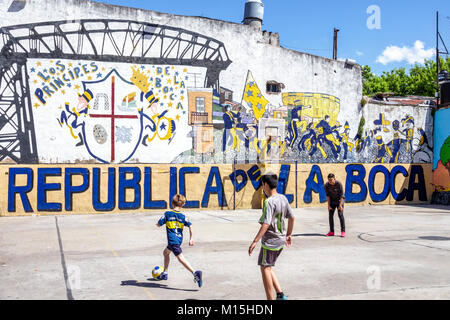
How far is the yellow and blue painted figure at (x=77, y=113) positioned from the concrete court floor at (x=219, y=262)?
15.1 ft

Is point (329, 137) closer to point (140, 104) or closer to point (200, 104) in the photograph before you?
point (200, 104)

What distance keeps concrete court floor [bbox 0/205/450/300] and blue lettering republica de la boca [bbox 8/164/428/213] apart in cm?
271

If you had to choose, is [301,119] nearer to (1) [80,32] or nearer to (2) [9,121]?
(1) [80,32]

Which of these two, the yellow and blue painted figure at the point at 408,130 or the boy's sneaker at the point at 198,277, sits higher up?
the yellow and blue painted figure at the point at 408,130

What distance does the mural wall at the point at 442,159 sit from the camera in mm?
22406

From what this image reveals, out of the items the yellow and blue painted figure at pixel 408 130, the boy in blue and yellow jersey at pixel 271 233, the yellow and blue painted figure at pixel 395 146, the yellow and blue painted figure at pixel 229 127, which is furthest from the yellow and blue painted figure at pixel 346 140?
the boy in blue and yellow jersey at pixel 271 233

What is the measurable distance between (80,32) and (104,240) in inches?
407

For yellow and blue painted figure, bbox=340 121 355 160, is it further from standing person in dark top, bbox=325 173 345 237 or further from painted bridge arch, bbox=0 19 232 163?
standing person in dark top, bbox=325 173 345 237

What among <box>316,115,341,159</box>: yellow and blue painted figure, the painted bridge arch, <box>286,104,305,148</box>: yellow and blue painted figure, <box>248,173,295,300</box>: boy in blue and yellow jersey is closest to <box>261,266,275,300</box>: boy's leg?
<box>248,173,295,300</box>: boy in blue and yellow jersey

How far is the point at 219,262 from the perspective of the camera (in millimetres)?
8367

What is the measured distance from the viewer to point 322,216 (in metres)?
16.9

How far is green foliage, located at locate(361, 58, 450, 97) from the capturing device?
48981mm

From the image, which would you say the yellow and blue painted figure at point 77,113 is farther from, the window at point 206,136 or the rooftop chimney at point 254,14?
the rooftop chimney at point 254,14
